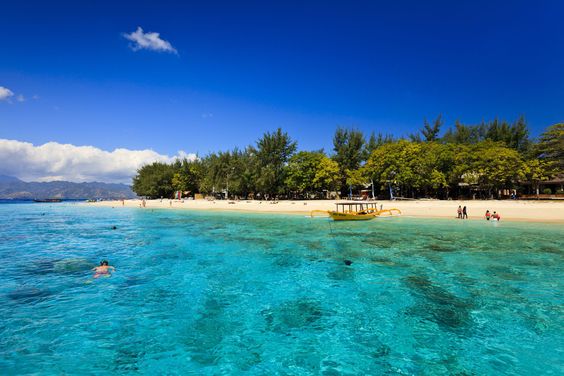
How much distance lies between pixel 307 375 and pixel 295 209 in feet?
159

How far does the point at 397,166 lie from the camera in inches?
2415

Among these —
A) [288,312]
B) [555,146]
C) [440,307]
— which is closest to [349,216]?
[440,307]

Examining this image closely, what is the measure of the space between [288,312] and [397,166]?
5698cm

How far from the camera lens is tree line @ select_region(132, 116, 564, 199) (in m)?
58.3

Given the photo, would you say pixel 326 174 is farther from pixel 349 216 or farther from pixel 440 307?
pixel 440 307

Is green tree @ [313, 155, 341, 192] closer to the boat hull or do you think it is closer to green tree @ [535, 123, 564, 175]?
the boat hull

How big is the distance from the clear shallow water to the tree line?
42.2 metres

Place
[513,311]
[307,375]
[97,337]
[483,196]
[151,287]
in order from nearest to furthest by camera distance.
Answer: [307,375]
[97,337]
[513,311]
[151,287]
[483,196]

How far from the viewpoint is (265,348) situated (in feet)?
26.7

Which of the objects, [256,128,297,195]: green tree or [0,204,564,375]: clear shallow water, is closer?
[0,204,564,375]: clear shallow water

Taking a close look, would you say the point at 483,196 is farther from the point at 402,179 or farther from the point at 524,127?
the point at 524,127

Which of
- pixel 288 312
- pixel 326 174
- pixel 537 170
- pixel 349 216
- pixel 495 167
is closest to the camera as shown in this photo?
pixel 288 312

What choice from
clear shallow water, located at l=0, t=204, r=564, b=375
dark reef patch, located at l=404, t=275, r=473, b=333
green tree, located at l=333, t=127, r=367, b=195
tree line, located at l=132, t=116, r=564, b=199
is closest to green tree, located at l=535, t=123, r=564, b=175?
tree line, located at l=132, t=116, r=564, b=199

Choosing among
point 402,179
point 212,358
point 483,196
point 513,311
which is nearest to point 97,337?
point 212,358
